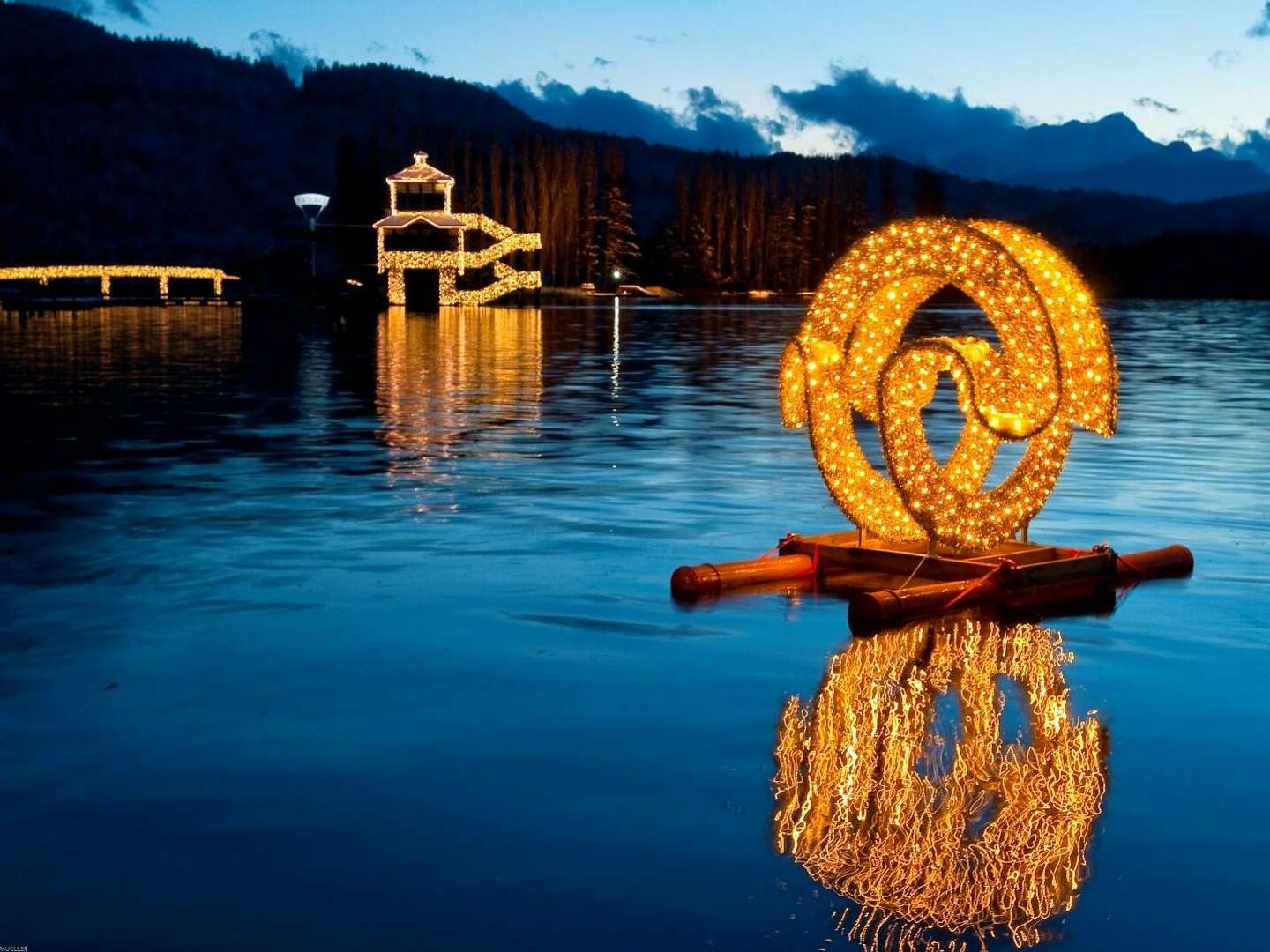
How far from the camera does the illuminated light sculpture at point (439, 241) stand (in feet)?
287

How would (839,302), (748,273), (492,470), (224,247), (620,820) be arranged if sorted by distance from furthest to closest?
(224,247) → (748,273) → (492,470) → (839,302) → (620,820)

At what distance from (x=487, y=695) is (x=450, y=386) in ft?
78.0

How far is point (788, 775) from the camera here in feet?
23.3

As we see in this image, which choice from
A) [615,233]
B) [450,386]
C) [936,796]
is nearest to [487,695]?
[936,796]

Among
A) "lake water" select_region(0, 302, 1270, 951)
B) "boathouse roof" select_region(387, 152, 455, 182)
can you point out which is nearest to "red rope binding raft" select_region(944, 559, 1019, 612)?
"lake water" select_region(0, 302, 1270, 951)

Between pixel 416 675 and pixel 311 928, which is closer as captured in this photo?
pixel 311 928

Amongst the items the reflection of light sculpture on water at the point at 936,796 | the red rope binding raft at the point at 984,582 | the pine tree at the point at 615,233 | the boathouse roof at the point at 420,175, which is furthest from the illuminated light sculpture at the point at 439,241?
the reflection of light sculpture on water at the point at 936,796

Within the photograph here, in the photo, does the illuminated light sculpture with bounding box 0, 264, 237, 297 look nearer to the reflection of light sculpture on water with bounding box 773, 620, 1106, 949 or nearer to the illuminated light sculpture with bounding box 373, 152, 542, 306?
the illuminated light sculpture with bounding box 373, 152, 542, 306

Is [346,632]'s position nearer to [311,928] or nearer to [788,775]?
[788,775]

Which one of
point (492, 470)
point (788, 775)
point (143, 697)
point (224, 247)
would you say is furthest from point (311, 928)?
point (224, 247)

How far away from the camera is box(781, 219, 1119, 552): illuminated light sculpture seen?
1078 cm

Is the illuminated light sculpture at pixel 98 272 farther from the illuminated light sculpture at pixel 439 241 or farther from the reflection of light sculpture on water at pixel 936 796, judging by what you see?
the reflection of light sculpture on water at pixel 936 796

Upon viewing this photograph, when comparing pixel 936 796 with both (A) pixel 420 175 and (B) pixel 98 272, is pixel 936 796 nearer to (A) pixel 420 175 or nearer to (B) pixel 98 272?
(A) pixel 420 175

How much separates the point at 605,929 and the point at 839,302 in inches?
279
